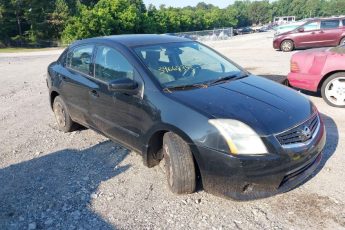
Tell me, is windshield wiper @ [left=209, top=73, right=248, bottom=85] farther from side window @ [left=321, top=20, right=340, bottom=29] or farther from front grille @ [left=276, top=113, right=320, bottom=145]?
side window @ [left=321, top=20, right=340, bottom=29]

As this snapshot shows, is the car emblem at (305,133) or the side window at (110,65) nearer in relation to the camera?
the car emblem at (305,133)

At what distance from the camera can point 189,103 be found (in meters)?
3.61

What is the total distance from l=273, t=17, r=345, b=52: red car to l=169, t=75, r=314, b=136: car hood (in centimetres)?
1492

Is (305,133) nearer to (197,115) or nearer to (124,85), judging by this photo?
(197,115)

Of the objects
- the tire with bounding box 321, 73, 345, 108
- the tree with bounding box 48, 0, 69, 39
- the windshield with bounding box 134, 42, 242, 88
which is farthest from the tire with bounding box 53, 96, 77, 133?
the tree with bounding box 48, 0, 69, 39

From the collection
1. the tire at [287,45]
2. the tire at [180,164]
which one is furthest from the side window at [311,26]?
the tire at [180,164]

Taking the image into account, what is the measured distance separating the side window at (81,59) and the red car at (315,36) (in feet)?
48.2

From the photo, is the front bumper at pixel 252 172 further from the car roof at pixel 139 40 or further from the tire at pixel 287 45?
the tire at pixel 287 45

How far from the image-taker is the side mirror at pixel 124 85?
13.0 ft

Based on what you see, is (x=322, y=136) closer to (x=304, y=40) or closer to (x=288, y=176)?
(x=288, y=176)

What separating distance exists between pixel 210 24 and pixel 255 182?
75.1 m

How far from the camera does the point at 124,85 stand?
3953 mm

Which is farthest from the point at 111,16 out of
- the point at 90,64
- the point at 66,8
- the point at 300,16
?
the point at 300,16

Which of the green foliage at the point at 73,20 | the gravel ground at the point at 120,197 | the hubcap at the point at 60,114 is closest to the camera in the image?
the gravel ground at the point at 120,197
